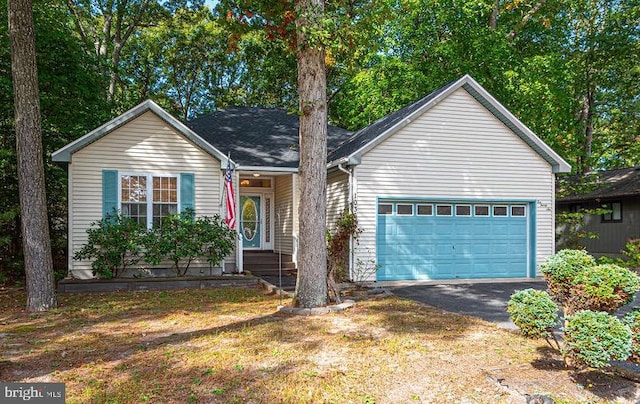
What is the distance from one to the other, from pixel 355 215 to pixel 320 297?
13.5 feet

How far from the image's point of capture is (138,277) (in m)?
11.6

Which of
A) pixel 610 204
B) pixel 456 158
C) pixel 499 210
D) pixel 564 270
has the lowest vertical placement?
pixel 564 270

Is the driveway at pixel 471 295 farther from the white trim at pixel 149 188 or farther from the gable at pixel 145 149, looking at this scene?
the gable at pixel 145 149

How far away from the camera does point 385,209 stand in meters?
12.5

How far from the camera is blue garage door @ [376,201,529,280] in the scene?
40.9 feet

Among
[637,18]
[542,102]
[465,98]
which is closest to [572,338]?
[465,98]

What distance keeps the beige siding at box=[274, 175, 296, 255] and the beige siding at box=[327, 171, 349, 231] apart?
1323mm

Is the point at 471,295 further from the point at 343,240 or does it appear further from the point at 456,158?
the point at 456,158

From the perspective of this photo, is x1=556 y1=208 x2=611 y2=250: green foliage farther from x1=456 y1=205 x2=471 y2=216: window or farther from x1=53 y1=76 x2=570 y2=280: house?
x1=456 y1=205 x2=471 y2=216: window

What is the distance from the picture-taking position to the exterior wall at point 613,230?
19156 mm

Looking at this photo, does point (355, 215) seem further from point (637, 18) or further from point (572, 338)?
point (637, 18)

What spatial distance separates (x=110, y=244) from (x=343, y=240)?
5653mm

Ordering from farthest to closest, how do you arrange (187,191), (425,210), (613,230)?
1. (613,230)
2. (425,210)
3. (187,191)

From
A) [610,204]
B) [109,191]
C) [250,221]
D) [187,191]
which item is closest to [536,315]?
[187,191]
